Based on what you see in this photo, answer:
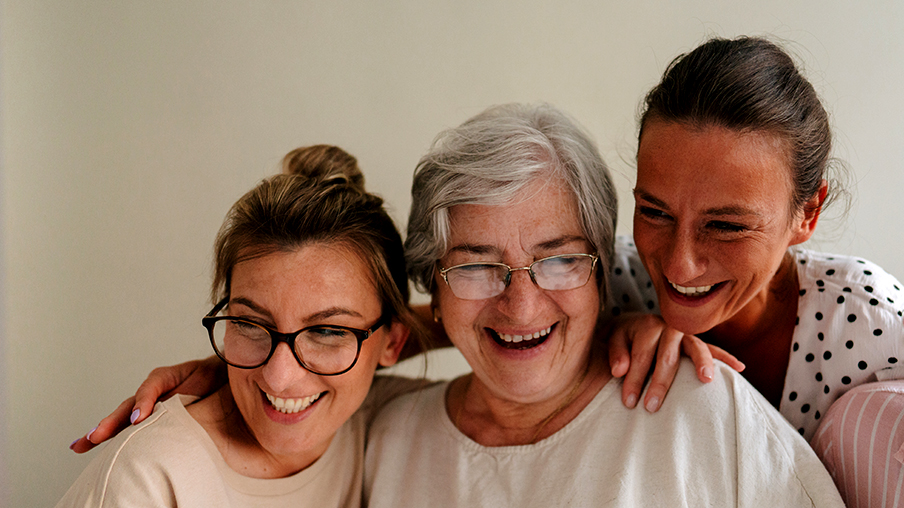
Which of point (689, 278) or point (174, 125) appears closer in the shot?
point (689, 278)

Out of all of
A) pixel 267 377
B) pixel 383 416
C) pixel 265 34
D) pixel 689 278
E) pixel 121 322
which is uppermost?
pixel 265 34

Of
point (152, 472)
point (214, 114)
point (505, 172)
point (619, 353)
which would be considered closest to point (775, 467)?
point (619, 353)

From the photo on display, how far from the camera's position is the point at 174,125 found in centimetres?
252

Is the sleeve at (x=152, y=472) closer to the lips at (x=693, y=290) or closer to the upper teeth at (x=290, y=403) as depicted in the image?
the upper teeth at (x=290, y=403)

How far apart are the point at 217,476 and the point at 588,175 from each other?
1.20 metres

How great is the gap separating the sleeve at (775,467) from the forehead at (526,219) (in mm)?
624

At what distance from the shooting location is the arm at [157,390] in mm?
1604

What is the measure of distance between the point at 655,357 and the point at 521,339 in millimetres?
389

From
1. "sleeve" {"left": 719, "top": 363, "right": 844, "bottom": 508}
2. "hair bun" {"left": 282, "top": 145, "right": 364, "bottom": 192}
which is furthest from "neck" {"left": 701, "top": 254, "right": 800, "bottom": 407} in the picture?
"hair bun" {"left": 282, "top": 145, "right": 364, "bottom": 192}

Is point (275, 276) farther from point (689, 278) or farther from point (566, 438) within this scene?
point (689, 278)

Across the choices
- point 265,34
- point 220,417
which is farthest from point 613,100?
point 220,417

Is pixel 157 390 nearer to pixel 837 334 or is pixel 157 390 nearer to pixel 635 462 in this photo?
pixel 635 462

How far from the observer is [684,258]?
1562 millimetres

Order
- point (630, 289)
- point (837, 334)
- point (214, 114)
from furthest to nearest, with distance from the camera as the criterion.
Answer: point (214, 114), point (630, 289), point (837, 334)
